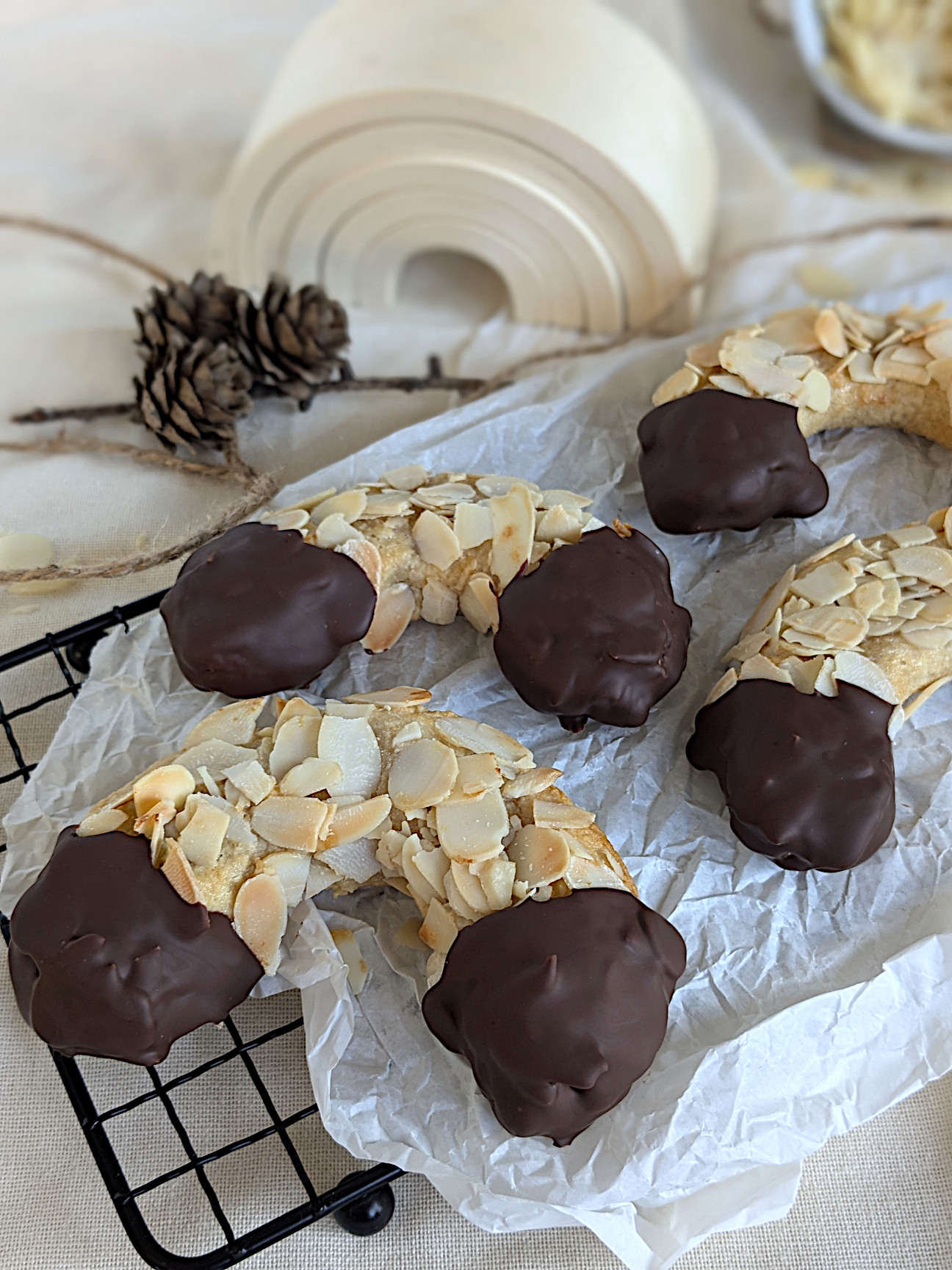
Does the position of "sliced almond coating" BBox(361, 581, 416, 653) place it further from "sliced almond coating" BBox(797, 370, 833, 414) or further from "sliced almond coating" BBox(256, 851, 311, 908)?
"sliced almond coating" BBox(797, 370, 833, 414)

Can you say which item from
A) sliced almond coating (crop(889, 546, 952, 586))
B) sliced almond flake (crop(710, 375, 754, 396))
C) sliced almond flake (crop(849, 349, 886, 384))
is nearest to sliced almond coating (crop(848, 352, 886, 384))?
sliced almond flake (crop(849, 349, 886, 384))

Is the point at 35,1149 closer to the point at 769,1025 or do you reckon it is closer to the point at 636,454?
the point at 769,1025

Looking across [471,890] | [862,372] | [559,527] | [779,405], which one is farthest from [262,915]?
[862,372]

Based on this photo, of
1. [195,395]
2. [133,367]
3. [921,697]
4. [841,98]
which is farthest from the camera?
[841,98]

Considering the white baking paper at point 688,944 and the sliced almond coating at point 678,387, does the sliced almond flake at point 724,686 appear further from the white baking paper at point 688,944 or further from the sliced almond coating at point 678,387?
the sliced almond coating at point 678,387

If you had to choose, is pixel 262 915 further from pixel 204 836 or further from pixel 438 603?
pixel 438 603

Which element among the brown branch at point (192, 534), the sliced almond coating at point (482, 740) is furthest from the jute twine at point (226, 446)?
the sliced almond coating at point (482, 740)
